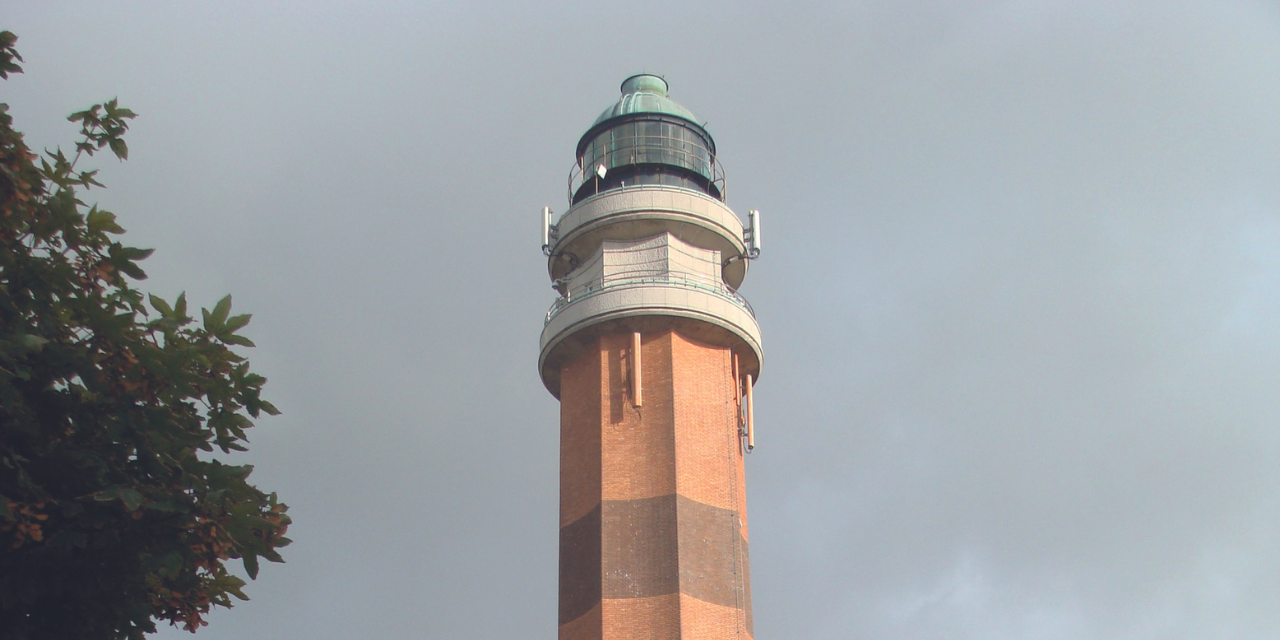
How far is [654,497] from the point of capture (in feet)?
142

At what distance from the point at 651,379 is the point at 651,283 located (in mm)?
3085

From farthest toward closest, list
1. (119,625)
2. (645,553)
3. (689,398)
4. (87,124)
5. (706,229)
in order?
(706,229) → (689,398) → (645,553) → (87,124) → (119,625)

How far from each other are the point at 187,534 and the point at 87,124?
4.14 m

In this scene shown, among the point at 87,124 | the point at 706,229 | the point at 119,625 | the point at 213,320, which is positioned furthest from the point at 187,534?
the point at 706,229

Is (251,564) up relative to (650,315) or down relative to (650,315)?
down

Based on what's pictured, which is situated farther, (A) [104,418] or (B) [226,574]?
(B) [226,574]

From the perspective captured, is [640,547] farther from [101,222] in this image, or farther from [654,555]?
[101,222]

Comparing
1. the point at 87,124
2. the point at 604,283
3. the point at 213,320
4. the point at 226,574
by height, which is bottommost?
the point at 226,574

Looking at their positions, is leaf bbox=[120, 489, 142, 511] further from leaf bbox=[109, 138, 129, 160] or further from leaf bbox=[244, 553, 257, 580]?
leaf bbox=[109, 138, 129, 160]

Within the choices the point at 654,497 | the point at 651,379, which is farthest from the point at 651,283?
the point at 654,497

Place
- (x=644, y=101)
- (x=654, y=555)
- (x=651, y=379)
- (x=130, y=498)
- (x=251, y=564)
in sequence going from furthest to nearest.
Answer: (x=644, y=101)
(x=651, y=379)
(x=654, y=555)
(x=251, y=564)
(x=130, y=498)

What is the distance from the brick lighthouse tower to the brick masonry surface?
0.04 metres

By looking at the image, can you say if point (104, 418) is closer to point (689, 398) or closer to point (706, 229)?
point (689, 398)

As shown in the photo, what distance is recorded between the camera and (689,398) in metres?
45.3
